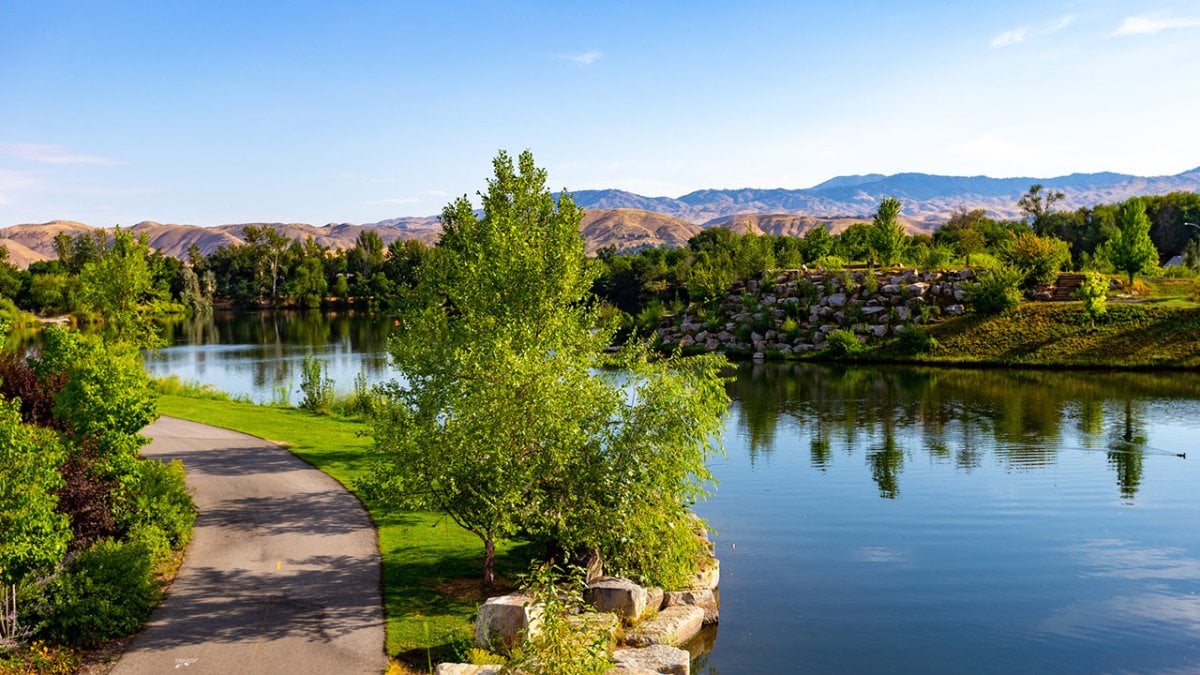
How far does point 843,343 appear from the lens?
2793 inches

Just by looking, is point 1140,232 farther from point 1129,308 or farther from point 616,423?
point 616,423

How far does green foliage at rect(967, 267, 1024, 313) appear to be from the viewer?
69938mm

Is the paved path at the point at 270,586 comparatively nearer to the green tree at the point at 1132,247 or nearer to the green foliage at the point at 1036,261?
the green foliage at the point at 1036,261

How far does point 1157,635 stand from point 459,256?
2034 cm

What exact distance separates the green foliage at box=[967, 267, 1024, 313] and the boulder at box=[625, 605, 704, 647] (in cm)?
5887

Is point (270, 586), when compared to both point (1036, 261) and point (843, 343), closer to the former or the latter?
point (843, 343)

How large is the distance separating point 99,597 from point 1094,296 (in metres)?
68.1

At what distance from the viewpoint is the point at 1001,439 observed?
38.5 metres

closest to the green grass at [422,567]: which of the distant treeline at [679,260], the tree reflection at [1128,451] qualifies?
the distant treeline at [679,260]

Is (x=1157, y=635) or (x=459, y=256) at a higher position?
(x=459, y=256)

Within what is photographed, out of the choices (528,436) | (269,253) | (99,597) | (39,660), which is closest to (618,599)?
(528,436)

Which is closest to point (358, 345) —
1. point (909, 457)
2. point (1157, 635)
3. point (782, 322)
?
point (782, 322)

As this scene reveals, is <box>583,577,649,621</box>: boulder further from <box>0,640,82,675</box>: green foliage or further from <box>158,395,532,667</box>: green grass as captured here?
<box>0,640,82,675</box>: green foliage

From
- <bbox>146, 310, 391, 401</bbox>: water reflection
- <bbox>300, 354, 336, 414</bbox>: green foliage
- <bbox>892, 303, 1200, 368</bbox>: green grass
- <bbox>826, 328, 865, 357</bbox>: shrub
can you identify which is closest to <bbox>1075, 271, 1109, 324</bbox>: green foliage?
<bbox>892, 303, 1200, 368</bbox>: green grass
